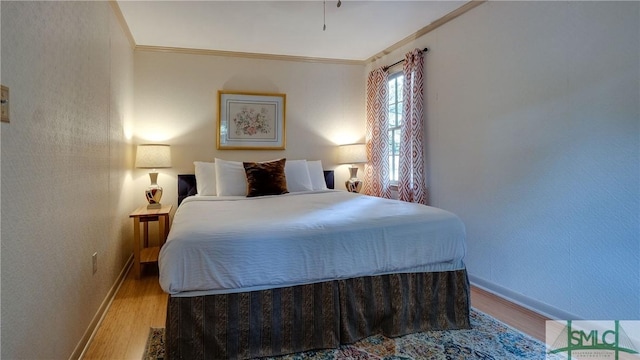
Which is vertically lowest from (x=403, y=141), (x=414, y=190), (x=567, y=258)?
(x=567, y=258)

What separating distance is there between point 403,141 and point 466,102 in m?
0.79

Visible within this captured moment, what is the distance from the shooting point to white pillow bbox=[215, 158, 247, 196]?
10.9ft

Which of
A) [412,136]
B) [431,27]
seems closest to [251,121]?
[412,136]

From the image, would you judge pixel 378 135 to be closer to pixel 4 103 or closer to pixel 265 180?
pixel 265 180

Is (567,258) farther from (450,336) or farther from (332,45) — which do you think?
(332,45)

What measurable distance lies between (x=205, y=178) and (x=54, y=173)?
6.66 feet

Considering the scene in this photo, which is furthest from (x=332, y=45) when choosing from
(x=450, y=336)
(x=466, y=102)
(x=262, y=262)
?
(x=450, y=336)

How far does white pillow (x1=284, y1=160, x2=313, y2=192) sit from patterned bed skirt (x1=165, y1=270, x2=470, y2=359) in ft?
5.82

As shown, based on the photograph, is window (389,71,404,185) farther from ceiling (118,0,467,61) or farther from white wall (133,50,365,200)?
white wall (133,50,365,200)

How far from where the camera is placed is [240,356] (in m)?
1.71

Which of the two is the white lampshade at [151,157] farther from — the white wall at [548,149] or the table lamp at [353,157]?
the white wall at [548,149]

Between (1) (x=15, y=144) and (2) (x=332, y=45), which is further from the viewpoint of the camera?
(2) (x=332, y=45)

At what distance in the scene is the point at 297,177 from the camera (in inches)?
141

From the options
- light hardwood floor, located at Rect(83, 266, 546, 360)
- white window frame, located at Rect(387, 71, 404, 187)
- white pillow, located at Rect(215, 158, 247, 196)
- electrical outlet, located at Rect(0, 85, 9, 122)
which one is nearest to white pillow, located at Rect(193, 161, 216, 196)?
white pillow, located at Rect(215, 158, 247, 196)
